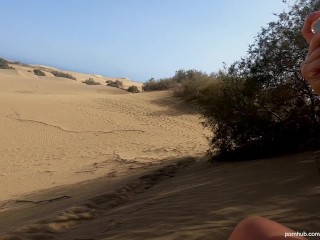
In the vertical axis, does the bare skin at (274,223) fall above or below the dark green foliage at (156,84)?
below

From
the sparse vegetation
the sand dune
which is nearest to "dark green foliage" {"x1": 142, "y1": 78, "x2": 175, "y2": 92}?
the sand dune

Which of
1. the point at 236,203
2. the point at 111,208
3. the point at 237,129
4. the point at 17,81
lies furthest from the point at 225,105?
the point at 17,81

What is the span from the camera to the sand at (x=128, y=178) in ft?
15.7

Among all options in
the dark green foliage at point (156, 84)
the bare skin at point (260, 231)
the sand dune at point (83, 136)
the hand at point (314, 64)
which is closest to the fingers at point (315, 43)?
the hand at point (314, 64)

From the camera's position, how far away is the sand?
4.79 metres

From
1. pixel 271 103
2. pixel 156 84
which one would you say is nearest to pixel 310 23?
pixel 271 103

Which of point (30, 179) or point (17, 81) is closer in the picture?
point (30, 179)

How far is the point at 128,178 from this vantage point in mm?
9836

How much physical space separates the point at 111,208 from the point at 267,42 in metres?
5.40

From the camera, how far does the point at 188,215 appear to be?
495cm

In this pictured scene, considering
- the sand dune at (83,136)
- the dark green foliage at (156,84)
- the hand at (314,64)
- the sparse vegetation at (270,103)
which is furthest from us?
the dark green foliage at (156,84)

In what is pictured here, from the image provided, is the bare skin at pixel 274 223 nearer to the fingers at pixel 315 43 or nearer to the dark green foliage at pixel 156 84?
the fingers at pixel 315 43

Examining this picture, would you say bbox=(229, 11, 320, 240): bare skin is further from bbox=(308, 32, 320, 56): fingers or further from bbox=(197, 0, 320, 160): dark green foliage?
bbox=(197, 0, 320, 160): dark green foliage

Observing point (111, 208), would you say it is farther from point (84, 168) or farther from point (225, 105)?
point (84, 168)
